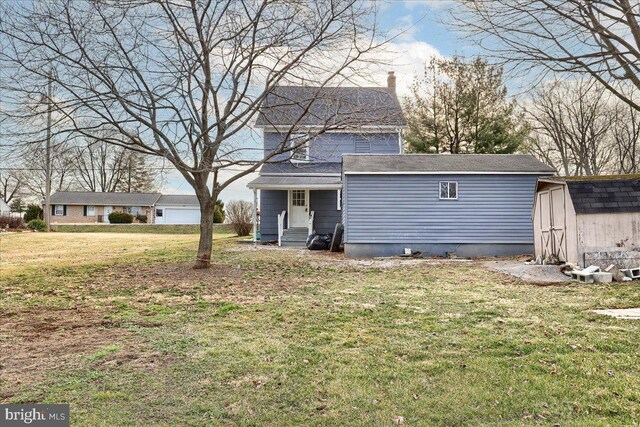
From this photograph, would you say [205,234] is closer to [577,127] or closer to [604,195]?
[604,195]

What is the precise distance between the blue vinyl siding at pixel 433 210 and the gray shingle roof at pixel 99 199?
132 feet

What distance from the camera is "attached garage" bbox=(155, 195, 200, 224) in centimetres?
5059

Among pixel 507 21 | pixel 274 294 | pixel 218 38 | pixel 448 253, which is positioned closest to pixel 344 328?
pixel 274 294

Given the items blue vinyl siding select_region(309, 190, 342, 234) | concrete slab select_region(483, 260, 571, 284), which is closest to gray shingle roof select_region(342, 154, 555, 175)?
blue vinyl siding select_region(309, 190, 342, 234)

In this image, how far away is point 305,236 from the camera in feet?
64.3

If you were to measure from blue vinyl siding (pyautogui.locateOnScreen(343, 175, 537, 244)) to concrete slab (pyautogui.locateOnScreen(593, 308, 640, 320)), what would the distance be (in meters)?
8.82

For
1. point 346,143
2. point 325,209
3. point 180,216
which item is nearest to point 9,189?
Result: point 180,216

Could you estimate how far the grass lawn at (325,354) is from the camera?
3.37 meters

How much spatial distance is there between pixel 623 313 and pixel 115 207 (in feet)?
168

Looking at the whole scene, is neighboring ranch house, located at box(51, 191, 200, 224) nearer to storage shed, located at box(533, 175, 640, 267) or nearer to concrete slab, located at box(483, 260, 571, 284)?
concrete slab, located at box(483, 260, 571, 284)

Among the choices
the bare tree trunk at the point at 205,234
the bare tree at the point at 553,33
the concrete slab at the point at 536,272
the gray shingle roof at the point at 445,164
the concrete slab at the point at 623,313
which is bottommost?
the concrete slab at the point at 623,313

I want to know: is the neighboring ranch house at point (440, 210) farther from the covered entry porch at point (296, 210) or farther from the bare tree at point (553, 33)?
the bare tree at point (553, 33)

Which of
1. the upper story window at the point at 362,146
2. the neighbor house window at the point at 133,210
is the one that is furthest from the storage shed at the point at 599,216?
the neighbor house window at the point at 133,210

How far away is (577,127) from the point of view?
26562 mm
